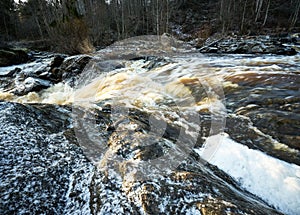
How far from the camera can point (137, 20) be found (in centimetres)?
2353

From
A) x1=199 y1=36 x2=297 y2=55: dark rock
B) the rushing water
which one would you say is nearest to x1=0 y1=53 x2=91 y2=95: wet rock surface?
the rushing water

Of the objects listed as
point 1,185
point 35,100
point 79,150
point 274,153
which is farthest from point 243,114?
point 35,100

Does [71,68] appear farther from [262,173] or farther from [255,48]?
[255,48]

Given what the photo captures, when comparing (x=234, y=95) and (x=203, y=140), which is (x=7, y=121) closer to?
(x=203, y=140)

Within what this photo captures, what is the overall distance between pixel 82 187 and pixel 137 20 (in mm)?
24635

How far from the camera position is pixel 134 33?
21328 millimetres

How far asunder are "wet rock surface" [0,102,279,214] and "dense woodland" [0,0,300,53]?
907 cm

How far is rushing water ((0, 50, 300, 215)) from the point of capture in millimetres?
2064

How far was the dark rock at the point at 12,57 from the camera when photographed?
33.7 feet

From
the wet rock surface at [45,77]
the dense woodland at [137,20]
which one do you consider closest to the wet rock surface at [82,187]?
the wet rock surface at [45,77]

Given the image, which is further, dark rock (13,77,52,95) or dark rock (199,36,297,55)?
dark rock (199,36,297,55)

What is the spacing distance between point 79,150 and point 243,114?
253 cm

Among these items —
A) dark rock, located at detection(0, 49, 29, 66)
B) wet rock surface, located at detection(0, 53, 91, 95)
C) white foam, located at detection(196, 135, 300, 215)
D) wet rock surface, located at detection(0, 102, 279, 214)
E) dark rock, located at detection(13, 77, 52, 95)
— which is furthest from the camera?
dark rock, located at detection(0, 49, 29, 66)

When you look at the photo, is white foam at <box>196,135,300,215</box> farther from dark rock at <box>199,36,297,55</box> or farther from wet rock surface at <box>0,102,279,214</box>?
dark rock at <box>199,36,297,55</box>
